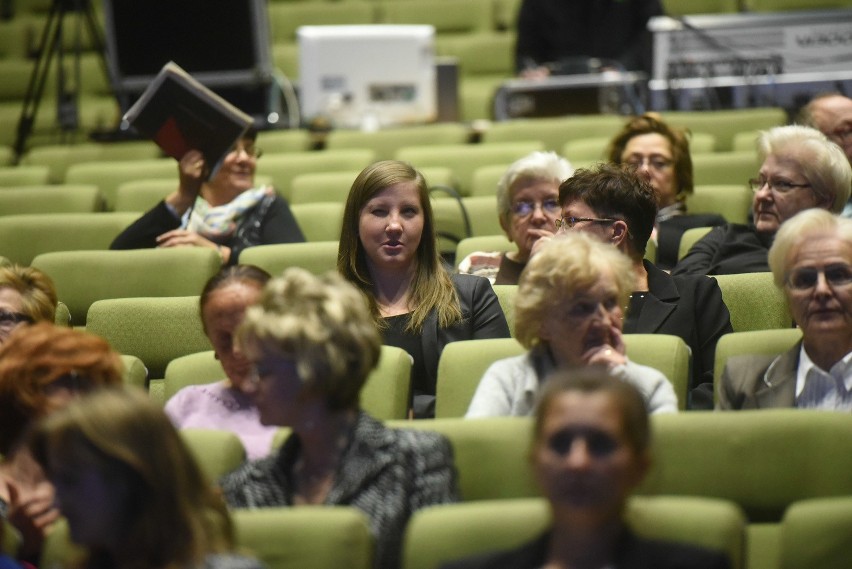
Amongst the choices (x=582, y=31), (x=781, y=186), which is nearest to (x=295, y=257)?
(x=781, y=186)

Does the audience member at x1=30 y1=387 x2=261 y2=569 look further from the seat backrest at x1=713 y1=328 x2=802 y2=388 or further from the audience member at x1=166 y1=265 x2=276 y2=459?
the seat backrest at x1=713 y1=328 x2=802 y2=388

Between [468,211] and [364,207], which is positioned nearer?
[364,207]

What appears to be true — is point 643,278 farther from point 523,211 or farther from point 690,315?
point 523,211

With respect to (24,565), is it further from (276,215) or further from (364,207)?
(276,215)

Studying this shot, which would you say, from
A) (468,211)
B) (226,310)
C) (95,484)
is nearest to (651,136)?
(468,211)

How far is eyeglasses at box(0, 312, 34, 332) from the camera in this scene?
2.78 meters

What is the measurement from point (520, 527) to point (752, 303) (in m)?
1.45

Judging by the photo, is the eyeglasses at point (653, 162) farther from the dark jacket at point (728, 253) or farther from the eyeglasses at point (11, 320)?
→ the eyeglasses at point (11, 320)

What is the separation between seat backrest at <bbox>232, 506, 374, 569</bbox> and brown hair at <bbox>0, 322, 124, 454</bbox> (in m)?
0.53

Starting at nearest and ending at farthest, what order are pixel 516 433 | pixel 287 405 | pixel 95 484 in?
1. pixel 95 484
2. pixel 287 405
3. pixel 516 433

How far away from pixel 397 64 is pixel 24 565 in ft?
12.0

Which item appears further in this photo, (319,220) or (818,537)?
(319,220)

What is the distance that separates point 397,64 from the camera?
5.43 metres

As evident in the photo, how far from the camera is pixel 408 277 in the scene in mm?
2975
